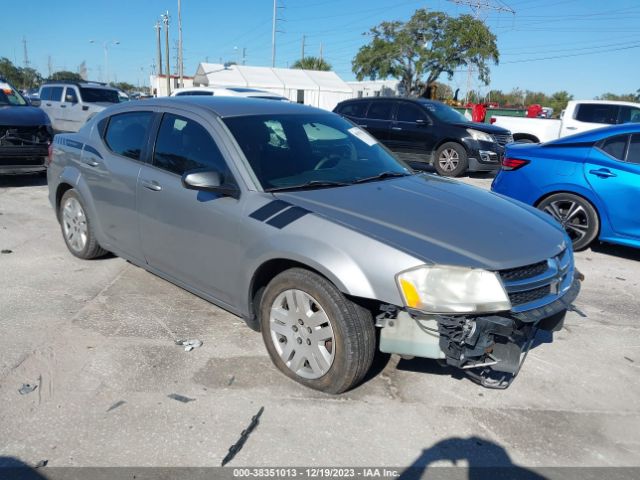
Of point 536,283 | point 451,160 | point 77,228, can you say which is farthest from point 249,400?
point 451,160

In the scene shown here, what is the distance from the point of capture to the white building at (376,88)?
4253cm

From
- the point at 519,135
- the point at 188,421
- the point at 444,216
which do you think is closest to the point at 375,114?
the point at 519,135

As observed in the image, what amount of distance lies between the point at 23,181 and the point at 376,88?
37843 millimetres

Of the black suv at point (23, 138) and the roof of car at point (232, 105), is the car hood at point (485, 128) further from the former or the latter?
the black suv at point (23, 138)

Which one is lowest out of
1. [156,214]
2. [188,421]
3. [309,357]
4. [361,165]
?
[188,421]

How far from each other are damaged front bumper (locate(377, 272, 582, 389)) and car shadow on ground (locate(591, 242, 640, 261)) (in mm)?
4042

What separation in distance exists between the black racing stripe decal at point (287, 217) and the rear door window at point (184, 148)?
0.60 metres

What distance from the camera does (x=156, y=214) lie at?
3.91m

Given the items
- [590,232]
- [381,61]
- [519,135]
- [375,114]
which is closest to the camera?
[590,232]

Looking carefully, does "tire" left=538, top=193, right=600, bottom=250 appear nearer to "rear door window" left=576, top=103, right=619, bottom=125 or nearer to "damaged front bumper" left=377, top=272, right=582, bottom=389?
"damaged front bumper" left=377, top=272, right=582, bottom=389

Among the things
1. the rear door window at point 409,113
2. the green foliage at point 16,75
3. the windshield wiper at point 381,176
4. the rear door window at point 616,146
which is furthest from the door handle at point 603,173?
the green foliage at point 16,75

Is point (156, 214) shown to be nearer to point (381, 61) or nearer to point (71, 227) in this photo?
point (71, 227)

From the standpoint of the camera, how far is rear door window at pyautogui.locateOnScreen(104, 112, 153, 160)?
4.23 m

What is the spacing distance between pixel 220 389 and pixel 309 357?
22.5 inches
